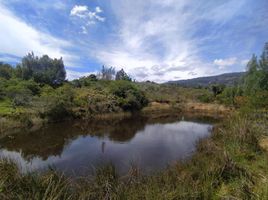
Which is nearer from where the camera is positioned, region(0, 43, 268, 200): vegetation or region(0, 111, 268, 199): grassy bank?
region(0, 111, 268, 199): grassy bank

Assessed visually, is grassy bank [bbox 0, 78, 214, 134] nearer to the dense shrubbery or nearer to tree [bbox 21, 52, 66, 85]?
the dense shrubbery

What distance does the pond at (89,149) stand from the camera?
13.2 metres

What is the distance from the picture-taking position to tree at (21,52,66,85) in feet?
159

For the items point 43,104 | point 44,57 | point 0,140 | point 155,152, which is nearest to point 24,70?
point 44,57

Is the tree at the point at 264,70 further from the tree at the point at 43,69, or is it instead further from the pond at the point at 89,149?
the tree at the point at 43,69

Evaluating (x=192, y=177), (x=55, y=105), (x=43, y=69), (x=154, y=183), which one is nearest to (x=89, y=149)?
(x=192, y=177)

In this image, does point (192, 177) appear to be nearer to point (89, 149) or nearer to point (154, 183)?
point (154, 183)

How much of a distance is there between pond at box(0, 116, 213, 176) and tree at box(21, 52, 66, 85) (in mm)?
26603

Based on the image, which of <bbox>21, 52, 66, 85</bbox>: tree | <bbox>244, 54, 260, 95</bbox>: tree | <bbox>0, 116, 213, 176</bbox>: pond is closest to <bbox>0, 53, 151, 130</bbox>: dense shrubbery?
<bbox>21, 52, 66, 85</bbox>: tree

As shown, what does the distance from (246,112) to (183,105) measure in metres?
33.7

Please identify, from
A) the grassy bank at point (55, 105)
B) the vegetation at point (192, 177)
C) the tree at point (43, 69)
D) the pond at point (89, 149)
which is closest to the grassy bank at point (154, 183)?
the vegetation at point (192, 177)

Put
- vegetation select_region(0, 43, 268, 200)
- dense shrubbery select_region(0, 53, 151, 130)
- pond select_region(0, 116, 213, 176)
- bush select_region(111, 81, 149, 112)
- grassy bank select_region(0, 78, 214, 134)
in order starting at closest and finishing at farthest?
1. vegetation select_region(0, 43, 268, 200)
2. pond select_region(0, 116, 213, 176)
3. grassy bank select_region(0, 78, 214, 134)
4. dense shrubbery select_region(0, 53, 151, 130)
5. bush select_region(111, 81, 149, 112)

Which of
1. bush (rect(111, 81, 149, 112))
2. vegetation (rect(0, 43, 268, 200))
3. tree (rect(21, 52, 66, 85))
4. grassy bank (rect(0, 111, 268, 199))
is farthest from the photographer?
tree (rect(21, 52, 66, 85))

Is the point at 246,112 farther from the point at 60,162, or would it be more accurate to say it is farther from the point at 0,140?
the point at 0,140
